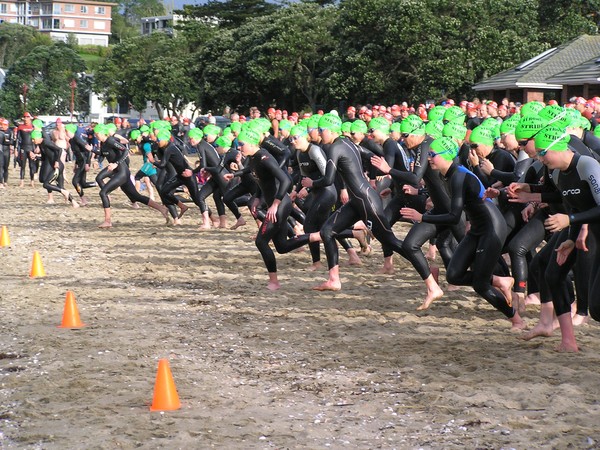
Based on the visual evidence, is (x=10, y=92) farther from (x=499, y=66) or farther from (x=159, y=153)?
(x=159, y=153)

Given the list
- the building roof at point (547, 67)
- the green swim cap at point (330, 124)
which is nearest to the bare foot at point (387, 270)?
the green swim cap at point (330, 124)

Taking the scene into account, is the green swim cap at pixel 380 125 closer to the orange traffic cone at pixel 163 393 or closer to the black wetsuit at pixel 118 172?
the black wetsuit at pixel 118 172

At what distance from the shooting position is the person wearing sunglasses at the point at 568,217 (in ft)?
23.0

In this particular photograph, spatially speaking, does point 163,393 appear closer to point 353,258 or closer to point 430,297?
point 430,297

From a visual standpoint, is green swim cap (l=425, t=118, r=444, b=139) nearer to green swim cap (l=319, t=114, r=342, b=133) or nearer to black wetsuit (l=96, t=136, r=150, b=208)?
green swim cap (l=319, t=114, r=342, b=133)

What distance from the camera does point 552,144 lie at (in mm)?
7207

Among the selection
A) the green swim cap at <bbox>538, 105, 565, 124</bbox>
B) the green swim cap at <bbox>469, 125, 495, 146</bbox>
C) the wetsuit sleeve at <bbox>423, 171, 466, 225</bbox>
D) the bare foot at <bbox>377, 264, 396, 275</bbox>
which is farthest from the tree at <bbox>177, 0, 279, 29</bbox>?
the wetsuit sleeve at <bbox>423, 171, 466, 225</bbox>

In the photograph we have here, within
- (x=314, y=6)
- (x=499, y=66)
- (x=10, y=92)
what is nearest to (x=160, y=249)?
(x=499, y=66)

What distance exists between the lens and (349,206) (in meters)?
11.0

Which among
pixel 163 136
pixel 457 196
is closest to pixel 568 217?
pixel 457 196

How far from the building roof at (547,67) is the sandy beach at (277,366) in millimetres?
26564

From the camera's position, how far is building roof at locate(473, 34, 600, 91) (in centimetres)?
3788

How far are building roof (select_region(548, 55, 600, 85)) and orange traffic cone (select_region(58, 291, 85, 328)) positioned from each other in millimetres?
27022

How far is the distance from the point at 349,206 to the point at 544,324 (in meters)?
3.13
